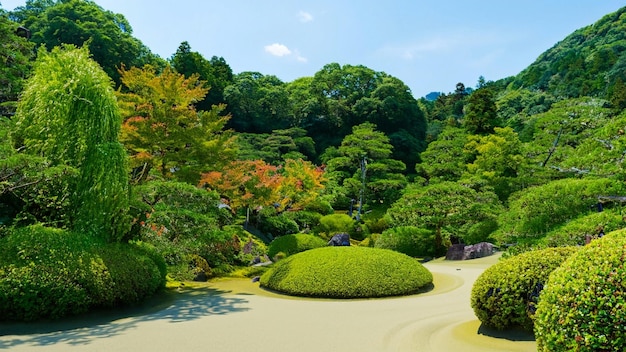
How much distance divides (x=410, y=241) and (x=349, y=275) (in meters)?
8.68

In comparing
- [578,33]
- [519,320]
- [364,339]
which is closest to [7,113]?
Result: [364,339]

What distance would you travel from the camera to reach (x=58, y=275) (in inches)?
248

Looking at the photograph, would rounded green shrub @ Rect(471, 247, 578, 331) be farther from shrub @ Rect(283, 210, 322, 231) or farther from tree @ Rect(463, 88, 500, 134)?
tree @ Rect(463, 88, 500, 134)

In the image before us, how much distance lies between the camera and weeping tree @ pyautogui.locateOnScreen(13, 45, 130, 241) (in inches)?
294

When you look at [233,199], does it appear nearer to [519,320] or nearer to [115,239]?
[115,239]

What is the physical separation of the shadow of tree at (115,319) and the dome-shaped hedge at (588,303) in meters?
5.22

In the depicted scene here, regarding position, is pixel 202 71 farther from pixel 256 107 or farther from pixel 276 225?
pixel 276 225

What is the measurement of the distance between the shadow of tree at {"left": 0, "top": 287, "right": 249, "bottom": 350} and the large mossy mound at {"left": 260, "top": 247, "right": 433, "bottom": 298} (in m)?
1.32

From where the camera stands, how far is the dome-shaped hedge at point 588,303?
2.94m

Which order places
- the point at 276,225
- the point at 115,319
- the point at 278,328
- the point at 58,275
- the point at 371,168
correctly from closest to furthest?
1. the point at 278,328
2. the point at 58,275
3. the point at 115,319
4. the point at 276,225
5. the point at 371,168

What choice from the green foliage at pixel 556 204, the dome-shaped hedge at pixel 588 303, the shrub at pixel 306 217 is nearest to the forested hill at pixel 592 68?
the shrub at pixel 306 217

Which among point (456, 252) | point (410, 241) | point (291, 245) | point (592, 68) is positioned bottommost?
point (456, 252)

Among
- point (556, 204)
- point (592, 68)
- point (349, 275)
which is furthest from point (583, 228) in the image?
point (592, 68)

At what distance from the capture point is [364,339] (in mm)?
5172
